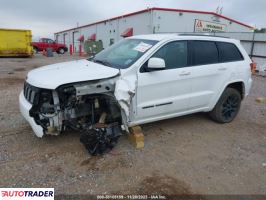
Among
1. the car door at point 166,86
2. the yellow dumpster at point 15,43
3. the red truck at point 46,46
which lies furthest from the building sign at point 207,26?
the car door at point 166,86

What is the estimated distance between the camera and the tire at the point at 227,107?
5.18 meters

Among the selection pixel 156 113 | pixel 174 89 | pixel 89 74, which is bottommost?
pixel 156 113

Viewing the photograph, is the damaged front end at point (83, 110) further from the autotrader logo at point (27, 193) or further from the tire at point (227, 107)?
the tire at point (227, 107)

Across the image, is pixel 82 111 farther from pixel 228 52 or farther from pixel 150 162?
pixel 228 52

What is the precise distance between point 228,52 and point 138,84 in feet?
7.86

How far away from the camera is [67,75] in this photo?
3590mm

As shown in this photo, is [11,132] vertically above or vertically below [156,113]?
below

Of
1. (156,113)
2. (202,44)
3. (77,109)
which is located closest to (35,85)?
(77,109)

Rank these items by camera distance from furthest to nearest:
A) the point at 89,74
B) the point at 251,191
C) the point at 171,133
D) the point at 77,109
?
the point at 171,133 → the point at 77,109 → the point at 89,74 → the point at 251,191

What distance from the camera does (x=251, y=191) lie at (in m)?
3.17

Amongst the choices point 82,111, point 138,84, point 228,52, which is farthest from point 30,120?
point 228,52

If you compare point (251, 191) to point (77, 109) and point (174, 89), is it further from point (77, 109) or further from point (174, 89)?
point (77, 109)

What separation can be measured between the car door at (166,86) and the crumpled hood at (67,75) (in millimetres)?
577

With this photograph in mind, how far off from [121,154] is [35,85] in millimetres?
1670
